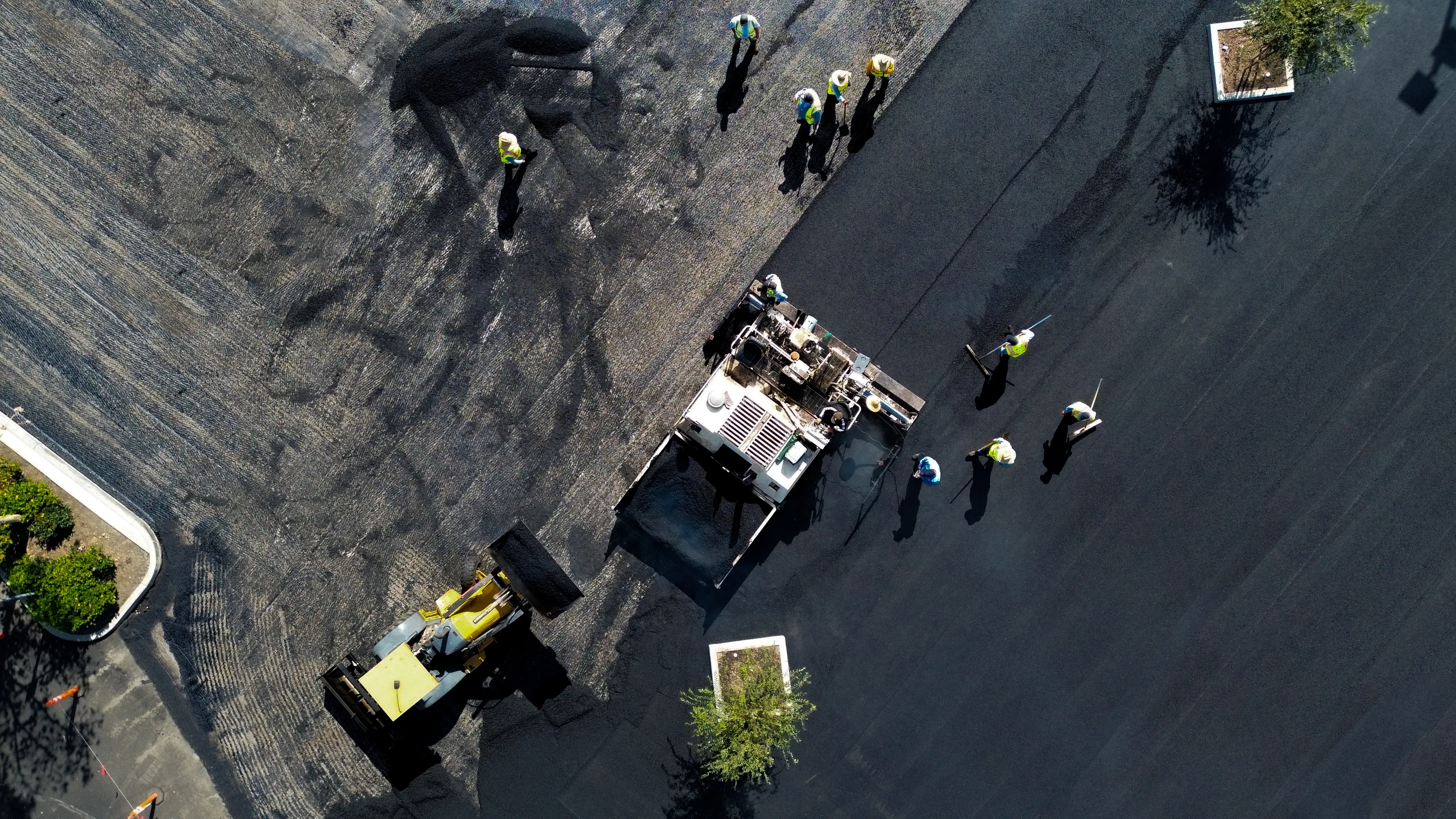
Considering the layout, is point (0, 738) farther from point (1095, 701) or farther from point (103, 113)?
point (1095, 701)

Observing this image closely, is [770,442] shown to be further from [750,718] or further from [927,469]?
→ [750,718]

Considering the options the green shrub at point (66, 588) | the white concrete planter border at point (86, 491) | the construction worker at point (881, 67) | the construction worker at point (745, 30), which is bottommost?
the green shrub at point (66, 588)

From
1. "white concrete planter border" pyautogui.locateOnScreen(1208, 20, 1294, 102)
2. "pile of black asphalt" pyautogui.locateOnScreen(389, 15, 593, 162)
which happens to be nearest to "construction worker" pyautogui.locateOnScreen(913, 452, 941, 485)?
"white concrete planter border" pyautogui.locateOnScreen(1208, 20, 1294, 102)

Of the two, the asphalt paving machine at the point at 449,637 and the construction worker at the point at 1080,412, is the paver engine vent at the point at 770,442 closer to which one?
the asphalt paving machine at the point at 449,637

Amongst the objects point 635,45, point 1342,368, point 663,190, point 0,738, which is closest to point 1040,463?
point 1342,368

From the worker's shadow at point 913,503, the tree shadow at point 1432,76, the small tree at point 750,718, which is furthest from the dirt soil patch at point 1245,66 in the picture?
the small tree at point 750,718

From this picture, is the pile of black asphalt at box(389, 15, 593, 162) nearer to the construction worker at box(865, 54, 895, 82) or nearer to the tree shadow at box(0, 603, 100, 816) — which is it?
the construction worker at box(865, 54, 895, 82)
